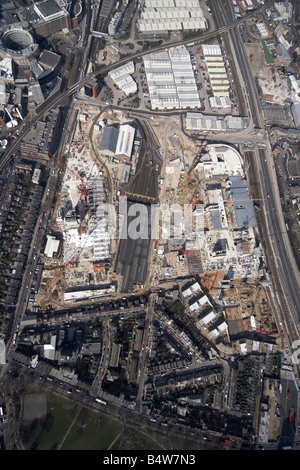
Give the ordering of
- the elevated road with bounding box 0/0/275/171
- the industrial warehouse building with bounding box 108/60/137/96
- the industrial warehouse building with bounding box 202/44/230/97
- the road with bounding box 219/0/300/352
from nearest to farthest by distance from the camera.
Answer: the road with bounding box 219/0/300/352
the elevated road with bounding box 0/0/275/171
the industrial warehouse building with bounding box 108/60/137/96
the industrial warehouse building with bounding box 202/44/230/97

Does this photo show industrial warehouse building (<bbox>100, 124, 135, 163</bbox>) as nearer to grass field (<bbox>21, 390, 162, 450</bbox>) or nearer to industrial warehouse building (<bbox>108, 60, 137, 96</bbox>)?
industrial warehouse building (<bbox>108, 60, 137, 96</bbox>)

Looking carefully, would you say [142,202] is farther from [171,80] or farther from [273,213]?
[171,80]

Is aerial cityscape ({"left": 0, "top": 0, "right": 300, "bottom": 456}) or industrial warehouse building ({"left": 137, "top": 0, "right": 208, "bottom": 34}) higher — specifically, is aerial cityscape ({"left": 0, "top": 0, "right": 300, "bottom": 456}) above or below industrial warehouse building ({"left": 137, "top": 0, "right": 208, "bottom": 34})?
below

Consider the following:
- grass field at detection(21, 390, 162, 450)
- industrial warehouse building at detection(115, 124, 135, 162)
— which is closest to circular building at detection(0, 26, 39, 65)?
industrial warehouse building at detection(115, 124, 135, 162)

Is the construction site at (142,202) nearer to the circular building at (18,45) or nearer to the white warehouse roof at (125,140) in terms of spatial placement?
the white warehouse roof at (125,140)

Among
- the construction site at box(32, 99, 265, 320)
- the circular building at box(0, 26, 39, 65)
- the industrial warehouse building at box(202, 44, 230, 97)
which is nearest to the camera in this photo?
the construction site at box(32, 99, 265, 320)

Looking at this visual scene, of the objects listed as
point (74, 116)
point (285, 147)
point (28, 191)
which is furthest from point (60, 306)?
point (285, 147)

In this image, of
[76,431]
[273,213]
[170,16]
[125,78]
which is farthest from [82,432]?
[170,16]
